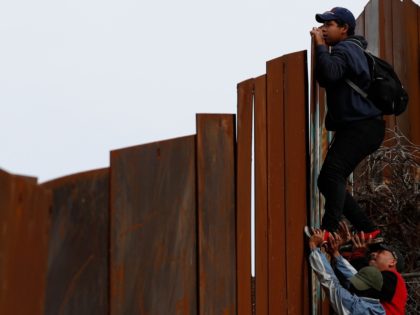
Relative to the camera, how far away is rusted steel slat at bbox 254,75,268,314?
5.08 m

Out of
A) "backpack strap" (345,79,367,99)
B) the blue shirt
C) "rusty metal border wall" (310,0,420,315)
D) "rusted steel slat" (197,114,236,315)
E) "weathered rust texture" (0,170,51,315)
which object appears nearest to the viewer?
"weathered rust texture" (0,170,51,315)

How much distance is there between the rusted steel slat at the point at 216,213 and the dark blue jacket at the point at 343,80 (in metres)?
0.72

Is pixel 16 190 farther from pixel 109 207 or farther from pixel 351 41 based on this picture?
pixel 351 41

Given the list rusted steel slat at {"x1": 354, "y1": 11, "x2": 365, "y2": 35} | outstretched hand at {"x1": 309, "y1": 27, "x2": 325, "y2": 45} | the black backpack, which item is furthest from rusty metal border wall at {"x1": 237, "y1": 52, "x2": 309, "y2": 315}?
rusted steel slat at {"x1": 354, "y1": 11, "x2": 365, "y2": 35}

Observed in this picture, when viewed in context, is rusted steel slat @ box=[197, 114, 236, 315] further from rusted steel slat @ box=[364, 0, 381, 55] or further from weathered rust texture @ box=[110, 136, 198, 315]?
rusted steel slat @ box=[364, 0, 381, 55]

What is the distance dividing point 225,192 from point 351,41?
1.30 meters

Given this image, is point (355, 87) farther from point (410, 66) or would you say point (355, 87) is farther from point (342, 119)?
point (410, 66)

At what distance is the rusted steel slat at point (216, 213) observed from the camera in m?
4.73

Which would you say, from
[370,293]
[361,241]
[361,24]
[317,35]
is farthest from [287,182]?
[361,24]

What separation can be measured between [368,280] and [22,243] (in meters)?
2.73

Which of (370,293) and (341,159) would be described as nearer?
(370,293)

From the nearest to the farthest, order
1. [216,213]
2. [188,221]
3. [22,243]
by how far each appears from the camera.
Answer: [22,243]
[188,221]
[216,213]

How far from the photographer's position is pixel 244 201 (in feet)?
16.4

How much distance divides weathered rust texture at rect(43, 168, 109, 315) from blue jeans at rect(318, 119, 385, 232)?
1640mm
